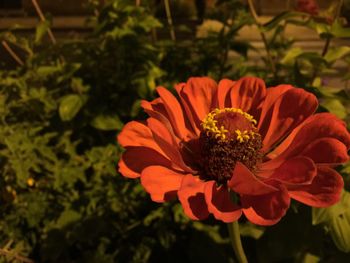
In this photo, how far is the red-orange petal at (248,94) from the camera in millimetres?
593

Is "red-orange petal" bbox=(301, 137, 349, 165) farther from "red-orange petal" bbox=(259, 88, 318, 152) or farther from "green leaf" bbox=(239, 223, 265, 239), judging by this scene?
"green leaf" bbox=(239, 223, 265, 239)

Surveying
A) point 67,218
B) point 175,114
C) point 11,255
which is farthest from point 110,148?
point 175,114

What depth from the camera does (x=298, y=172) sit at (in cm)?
46

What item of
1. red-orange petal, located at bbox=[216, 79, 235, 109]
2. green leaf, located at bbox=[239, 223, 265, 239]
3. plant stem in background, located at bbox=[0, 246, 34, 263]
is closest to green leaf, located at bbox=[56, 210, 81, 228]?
plant stem in background, located at bbox=[0, 246, 34, 263]

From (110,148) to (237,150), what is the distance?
0.51 meters

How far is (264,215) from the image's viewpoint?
441 millimetres

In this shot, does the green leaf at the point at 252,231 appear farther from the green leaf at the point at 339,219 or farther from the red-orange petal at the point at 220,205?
the red-orange petal at the point at 220,205

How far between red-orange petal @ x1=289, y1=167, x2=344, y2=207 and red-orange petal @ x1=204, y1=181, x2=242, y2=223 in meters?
0.07

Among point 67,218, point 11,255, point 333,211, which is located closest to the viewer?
point 333,211

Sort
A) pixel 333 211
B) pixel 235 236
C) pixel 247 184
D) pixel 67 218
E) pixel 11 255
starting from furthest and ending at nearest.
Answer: pixel 67 218 → pixel 11 255 → pixel 333 211 → pixel 235 236 → pixel 247 184

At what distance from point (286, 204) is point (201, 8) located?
152 inches

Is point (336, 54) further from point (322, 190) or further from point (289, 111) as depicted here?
point (322, 190)

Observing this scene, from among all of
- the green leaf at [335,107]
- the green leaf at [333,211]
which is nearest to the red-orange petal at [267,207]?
the green leaf at [333,211]

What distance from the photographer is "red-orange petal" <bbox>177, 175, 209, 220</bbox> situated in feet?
1.46
